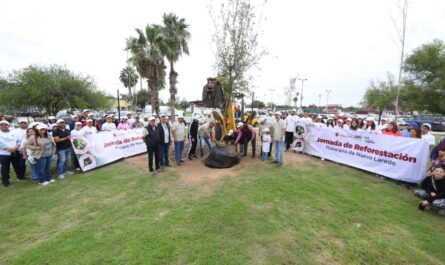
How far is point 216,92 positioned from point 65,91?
60.0ft

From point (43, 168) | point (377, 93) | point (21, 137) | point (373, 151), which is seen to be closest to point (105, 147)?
point (43, 168)

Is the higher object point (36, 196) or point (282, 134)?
point (282, 134)

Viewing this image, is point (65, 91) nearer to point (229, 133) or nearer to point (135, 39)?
point (135, 39)

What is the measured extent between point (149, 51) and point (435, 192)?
17824 mm

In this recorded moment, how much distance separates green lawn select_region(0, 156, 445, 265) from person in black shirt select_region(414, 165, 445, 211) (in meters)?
0.20

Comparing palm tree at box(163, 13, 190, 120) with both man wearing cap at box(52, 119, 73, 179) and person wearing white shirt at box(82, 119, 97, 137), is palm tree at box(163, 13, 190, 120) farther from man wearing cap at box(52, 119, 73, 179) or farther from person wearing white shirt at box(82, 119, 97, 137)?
man wearing cap at box(52, 119, 73, 179)

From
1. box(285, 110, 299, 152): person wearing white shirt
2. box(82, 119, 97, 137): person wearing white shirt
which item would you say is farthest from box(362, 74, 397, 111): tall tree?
box(82, 119, 97, 137): person wearing white shirt

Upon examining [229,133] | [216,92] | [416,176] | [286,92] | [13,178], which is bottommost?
[13,178]

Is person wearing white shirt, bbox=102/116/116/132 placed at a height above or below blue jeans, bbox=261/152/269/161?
above

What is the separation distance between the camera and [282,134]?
6.83m

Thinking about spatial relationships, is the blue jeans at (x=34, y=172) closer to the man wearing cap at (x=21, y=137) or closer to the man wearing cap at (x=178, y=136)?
the man wearing cap at (x=21, y=137)

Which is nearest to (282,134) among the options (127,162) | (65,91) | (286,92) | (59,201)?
(127,162)

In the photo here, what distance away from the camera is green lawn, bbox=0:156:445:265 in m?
2.81

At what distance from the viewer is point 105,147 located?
7590 millimetres
